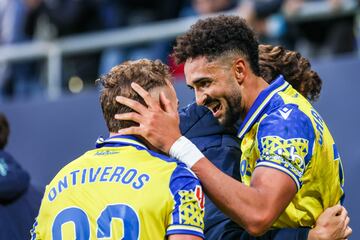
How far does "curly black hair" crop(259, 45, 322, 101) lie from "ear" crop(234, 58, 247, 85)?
353 millimetres

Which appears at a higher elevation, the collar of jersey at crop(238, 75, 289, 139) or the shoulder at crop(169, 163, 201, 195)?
the collar of jersey at crop(238, 75, 289, 139)

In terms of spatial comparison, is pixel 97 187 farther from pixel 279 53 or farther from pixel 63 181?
pixel 279 53

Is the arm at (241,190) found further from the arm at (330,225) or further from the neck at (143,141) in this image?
the arm at (330,225)

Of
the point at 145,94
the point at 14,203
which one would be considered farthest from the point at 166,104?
the point at 14,203

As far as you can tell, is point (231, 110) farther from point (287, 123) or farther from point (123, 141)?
point (123, 141)

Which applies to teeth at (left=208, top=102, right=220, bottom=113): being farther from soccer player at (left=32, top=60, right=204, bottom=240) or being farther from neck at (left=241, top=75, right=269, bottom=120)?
soccer player at (left=32, top=60, right=204, bottom=240)

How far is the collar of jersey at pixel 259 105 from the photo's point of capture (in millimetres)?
3764

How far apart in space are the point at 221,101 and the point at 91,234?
3.15 feet

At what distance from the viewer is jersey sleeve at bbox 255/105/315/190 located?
3.49 meters

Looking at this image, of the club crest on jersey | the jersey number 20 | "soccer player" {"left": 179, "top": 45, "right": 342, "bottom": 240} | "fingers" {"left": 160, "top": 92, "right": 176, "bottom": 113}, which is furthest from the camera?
"soccer player" {"left": 179, "top": 45, "right": 342, "bottom": 240}

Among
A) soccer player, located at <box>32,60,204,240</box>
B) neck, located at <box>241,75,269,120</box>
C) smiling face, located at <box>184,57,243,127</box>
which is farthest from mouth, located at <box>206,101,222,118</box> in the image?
soccer player, located at <box>32,60,204,240</box>

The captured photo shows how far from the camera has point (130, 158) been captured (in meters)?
3.18

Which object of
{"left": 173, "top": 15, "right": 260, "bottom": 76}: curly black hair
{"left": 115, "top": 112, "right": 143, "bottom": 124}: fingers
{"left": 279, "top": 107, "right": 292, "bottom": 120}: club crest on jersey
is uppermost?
{"left": 173, "top": 15, "right": 260, "bottom": 76}: curly black hair

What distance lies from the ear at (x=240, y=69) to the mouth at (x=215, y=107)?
0.13m
